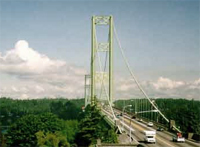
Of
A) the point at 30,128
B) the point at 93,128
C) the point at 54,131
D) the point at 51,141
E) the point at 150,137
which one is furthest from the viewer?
the point at 54,131

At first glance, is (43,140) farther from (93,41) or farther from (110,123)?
(93,41)

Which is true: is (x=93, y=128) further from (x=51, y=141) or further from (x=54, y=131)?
(x=54, y=131)

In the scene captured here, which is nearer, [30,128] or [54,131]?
[30,128]

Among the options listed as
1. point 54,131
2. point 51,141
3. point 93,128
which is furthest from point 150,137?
point 54,131

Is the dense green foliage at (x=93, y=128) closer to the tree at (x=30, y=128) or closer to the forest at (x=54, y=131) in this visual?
the forest at (x=54, y=131)

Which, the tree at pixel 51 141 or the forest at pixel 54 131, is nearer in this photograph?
the forest at pixel 54 131

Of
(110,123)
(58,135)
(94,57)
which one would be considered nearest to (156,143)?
(110,123)

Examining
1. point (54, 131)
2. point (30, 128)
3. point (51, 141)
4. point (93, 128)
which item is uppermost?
point (93, 128)

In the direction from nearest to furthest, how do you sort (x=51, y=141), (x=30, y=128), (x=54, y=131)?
1. (x=51, y=141)
2. (x=30, y=128)
3. (x=54, y=131)

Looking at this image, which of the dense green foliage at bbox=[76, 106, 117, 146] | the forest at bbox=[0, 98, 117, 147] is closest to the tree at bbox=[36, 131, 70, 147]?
the forest at bbox=[0, 98, 117, 147]

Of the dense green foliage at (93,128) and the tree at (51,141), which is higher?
the dense green foliage at (93,128)

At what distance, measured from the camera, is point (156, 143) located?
4372cm

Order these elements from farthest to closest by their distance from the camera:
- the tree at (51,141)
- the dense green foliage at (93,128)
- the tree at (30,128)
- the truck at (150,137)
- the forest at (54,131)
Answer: the tree at (30,128), the tree at (51,141), the forest at (54,131), the dense green foliage at (93,128), the truck at (150,137)

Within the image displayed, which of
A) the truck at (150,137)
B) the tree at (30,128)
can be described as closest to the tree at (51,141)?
the tree at (30,128)
